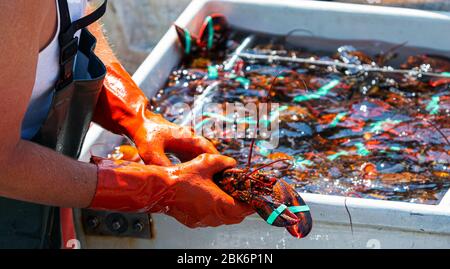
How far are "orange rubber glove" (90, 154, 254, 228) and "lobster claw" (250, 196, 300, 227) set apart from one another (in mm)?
110

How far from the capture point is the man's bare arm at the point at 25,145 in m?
2.10

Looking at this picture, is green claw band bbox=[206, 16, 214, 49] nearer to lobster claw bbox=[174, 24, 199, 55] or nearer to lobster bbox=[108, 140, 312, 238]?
lobster claw bbox=[174, 24, 199, 55]

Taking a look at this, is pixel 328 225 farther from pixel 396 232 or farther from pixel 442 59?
pixel 442 59

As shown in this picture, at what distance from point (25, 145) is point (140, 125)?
0.75m

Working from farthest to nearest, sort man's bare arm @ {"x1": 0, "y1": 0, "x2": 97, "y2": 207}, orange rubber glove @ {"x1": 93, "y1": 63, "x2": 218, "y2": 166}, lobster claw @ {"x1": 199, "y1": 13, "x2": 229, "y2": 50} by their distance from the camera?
lobster claw @ {"x1": 199, "y1": 13, "x2": 229, "y2": 50}, orange rubber glove @ {"x1": 93, "y1": 63, "x2": 218, "y2": 166}, man's bare arm @ {"x1": 0, "y1": 0, "x2": 97, "y2": 207}

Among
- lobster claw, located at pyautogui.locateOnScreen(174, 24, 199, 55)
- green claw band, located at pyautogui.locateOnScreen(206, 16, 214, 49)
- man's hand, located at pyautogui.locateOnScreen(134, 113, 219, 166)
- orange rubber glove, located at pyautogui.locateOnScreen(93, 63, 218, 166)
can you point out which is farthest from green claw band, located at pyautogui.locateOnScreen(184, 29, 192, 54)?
man's hand, located at pyautogui.locateOnScreen(134, 113, 219, 166)

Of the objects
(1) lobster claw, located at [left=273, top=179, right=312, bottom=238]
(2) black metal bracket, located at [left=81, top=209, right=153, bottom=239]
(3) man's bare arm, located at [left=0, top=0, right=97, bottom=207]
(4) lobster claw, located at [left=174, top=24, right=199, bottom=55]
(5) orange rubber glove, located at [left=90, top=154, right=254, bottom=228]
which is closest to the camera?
(3) man's bare arm, located at [left=0, top=0, right=97, bottom=207]

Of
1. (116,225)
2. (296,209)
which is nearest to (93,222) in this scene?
(116,225)

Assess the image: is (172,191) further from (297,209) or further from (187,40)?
(187,40)

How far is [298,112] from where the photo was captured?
4004mm

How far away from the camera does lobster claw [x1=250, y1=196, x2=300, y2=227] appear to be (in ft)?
8.70
